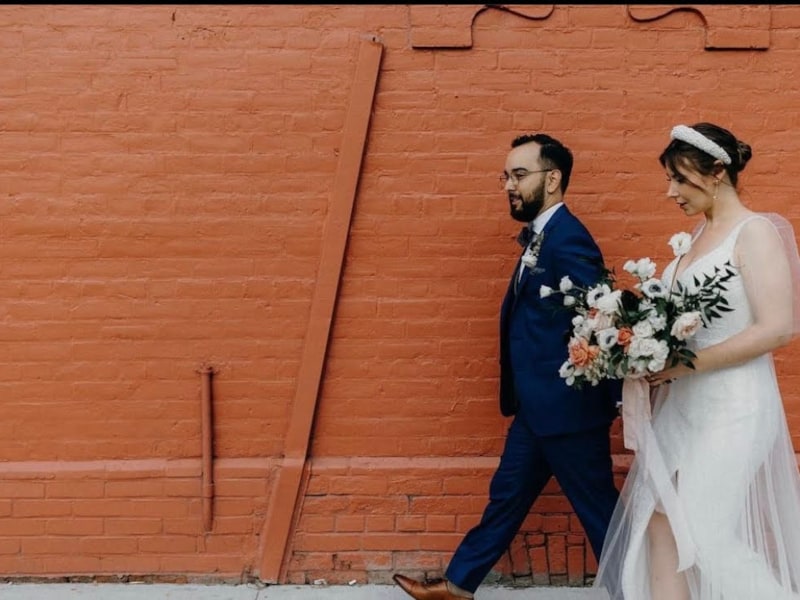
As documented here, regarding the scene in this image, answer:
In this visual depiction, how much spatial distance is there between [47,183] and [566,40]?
92.7 inches

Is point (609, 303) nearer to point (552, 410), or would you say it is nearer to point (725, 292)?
point (725, 292)

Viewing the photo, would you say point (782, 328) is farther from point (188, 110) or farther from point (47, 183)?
point (47, 183)

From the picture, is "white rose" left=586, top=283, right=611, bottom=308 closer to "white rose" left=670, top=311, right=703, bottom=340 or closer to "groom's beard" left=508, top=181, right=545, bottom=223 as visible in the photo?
"white rose" left=670, top=311, right=703, bottom=340

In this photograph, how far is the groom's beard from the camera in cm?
369

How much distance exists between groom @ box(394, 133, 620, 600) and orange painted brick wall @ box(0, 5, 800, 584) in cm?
51

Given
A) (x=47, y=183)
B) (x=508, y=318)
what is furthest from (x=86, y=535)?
(x=508, y=318)

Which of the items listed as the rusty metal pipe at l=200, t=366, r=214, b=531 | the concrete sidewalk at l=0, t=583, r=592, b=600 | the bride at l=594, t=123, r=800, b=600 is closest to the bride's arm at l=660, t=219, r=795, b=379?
the bride at l=594, t=123, r=800, b=600

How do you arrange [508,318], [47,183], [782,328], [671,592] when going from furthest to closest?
[47,183]
[508,318]
[671,592]
[782,328]

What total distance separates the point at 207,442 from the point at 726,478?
2190 mm

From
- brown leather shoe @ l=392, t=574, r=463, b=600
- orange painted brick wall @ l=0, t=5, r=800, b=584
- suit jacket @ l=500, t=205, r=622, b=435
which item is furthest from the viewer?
orange painted brick wall @ l=0, t=5, r=800, b=584

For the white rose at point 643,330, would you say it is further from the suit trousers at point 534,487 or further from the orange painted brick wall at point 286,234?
the orange painted brick wall at point 286,234

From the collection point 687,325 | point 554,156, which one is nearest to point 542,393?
point 687,325

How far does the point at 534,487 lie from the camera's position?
3809 mm

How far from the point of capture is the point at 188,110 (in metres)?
4.16
